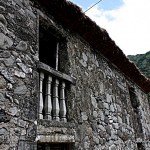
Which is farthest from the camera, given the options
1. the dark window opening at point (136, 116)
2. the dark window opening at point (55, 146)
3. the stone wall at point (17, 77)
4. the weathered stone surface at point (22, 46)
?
the dark window opening at point (136, 116)

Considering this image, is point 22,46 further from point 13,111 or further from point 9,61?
point 13,111

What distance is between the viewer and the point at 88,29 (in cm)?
397

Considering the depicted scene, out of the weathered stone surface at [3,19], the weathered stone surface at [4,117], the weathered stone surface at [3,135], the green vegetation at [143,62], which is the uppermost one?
the green vegetation at [143,62]

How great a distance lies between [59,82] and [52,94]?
244mm

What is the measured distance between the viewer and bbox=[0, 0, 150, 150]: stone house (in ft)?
7.41

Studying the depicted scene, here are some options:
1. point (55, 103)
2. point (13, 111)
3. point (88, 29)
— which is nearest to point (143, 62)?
point (88, 29)

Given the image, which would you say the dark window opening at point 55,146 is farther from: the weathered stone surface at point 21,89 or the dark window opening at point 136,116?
the dark window opening at point 136,116

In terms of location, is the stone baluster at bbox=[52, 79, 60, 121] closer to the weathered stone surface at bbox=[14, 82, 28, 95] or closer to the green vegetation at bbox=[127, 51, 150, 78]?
the weathered stone surface at bbox=[14, 82, 28, 95]

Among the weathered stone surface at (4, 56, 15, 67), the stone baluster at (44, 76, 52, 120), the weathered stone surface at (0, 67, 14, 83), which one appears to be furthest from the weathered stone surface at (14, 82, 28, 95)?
the stone baluster at (44, 76, 52, 120)

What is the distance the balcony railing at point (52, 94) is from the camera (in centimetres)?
270

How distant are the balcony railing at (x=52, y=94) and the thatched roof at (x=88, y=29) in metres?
1.03

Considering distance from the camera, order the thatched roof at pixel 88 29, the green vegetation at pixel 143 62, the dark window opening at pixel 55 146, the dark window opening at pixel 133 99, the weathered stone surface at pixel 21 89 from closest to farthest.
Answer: the weathered stone surface at pixel 21 89 → the dark window opening at pixel 55 146 → the thatched roof at pixel 88 29 → the dark window opening at pixel 133 99 → the green vegetation at pixel 143 62

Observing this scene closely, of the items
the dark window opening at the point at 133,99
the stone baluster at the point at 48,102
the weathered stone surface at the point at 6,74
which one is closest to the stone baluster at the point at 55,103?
the stone baluster at the point at 48,102

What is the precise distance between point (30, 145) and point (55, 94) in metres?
0.87
